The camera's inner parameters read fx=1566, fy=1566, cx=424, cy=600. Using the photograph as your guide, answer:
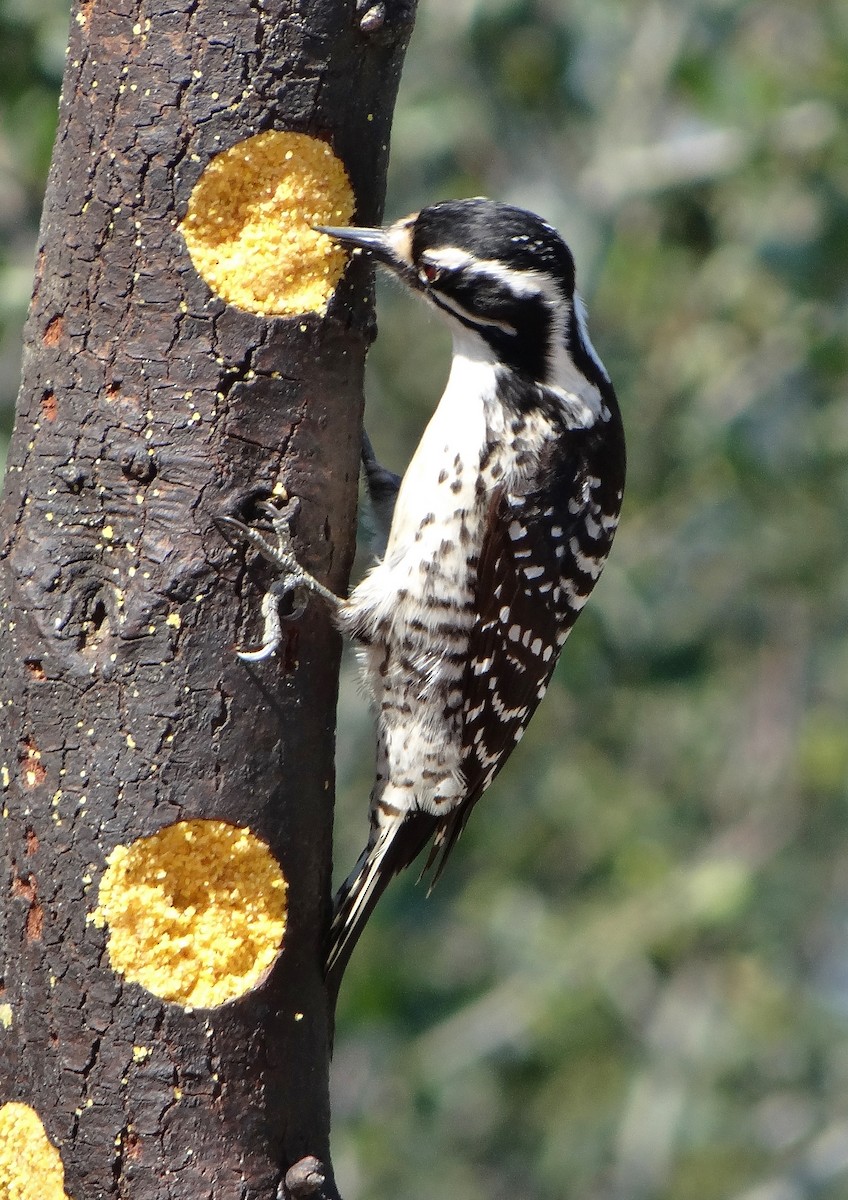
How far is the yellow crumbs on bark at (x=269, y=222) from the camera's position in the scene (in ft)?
9.36

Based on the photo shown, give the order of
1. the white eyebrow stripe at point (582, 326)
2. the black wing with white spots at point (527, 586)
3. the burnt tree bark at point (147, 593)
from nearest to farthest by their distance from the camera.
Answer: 1. the burnt tree bark at point (147, 593)
2. the black wing with white spots at point (527, 586)
3. the white eyebrow stripe at point (582, 326)

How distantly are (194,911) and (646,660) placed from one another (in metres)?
3.95

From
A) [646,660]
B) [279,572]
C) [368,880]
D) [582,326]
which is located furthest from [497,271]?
[646,660]

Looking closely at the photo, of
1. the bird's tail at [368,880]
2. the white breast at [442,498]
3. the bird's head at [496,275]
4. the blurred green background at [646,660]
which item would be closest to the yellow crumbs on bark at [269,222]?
the bird's head at [496,275]

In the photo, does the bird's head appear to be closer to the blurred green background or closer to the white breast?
the white breast

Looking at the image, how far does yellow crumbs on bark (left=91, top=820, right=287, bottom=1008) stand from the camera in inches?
110

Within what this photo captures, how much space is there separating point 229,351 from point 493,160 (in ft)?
A: 14.7

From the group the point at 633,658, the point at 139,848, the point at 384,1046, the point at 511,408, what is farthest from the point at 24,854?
the point at 384,1046

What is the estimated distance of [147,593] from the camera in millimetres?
2840

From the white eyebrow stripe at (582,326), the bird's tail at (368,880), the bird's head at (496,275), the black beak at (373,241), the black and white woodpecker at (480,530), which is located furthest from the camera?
the white eyebrow stripe at (582,326)

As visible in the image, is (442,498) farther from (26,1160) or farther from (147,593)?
(26,1160)

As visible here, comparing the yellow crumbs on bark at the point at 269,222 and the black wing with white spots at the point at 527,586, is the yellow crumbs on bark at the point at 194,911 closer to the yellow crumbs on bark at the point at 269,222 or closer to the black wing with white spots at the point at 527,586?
the black wing with white spots at the point at 527,586

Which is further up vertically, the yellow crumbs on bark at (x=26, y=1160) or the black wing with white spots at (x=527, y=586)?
the black wing with white spots at (x=527, y=586)

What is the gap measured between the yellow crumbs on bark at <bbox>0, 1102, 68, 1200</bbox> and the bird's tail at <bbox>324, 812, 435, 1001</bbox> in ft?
2.01
